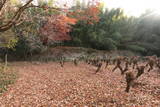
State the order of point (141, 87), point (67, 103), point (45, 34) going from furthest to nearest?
1. point (45, 34)
2. point (141, 87)
3. point (67, 103)

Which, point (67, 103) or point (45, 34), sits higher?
point (45, 34)

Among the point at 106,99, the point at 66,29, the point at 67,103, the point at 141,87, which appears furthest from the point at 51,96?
the point at 66,29

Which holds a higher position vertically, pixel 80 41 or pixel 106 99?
pixel 80 41

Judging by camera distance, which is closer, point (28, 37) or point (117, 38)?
point (28, 37)

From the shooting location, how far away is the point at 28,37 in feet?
57.6

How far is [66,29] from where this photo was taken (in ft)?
67.3

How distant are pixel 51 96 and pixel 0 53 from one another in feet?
56.6

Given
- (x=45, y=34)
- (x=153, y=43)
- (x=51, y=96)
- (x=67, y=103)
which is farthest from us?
(x=153, y=43)

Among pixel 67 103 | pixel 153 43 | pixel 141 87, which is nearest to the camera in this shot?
pixel 67 103

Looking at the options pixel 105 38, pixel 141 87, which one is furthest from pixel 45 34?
pixel 141 87

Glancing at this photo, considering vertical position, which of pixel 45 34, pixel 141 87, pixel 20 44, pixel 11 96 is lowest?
pixel 11 96

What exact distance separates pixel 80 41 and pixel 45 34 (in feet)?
20.7

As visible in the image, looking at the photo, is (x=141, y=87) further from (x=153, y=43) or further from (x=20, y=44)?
(x=153, y=43)

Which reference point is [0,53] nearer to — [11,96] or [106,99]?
[11,96]
